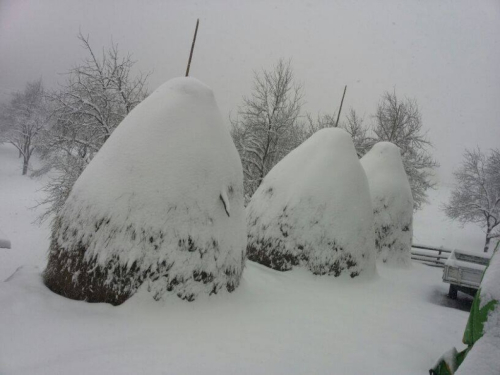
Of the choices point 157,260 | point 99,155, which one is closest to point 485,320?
point 157,260

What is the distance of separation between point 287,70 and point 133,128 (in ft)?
55.4

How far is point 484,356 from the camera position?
1823 millimetres

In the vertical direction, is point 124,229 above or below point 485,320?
below

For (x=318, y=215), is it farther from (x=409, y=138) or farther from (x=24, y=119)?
(x=24, y=119)

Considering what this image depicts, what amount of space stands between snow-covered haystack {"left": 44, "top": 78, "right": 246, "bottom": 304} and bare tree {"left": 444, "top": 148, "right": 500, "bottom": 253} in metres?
27.0

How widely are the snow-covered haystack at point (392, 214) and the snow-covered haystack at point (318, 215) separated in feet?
9.72

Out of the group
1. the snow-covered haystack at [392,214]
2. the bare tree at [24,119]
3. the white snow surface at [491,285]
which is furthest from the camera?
the bare tree at [24,119]

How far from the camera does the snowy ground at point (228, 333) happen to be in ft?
8.94

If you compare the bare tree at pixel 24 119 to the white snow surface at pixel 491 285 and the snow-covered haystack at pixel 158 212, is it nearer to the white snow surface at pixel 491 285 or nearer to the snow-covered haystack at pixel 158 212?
the snow-covered haystack at pixel 158 212

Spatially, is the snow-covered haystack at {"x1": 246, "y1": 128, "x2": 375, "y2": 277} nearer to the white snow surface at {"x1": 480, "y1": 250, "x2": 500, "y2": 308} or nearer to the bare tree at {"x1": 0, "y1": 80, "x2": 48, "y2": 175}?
the white snow surface at {"x1": 480, "y1": 250, "x2": 500, "y2": 308}

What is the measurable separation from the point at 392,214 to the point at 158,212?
28.7 feet

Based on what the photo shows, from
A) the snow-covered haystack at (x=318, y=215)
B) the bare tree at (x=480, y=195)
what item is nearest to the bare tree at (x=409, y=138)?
the bare tree at (x=480, y=195)

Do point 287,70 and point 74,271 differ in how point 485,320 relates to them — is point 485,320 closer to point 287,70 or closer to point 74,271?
point 74,271

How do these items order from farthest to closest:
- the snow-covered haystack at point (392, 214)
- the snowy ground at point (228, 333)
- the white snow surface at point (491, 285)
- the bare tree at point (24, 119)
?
the bare tree at point (24, 119) < the snow-covered haystack at point (392, 214) < the snowy ground at point (228, 333) < the white snow surface at point (491, 285)
